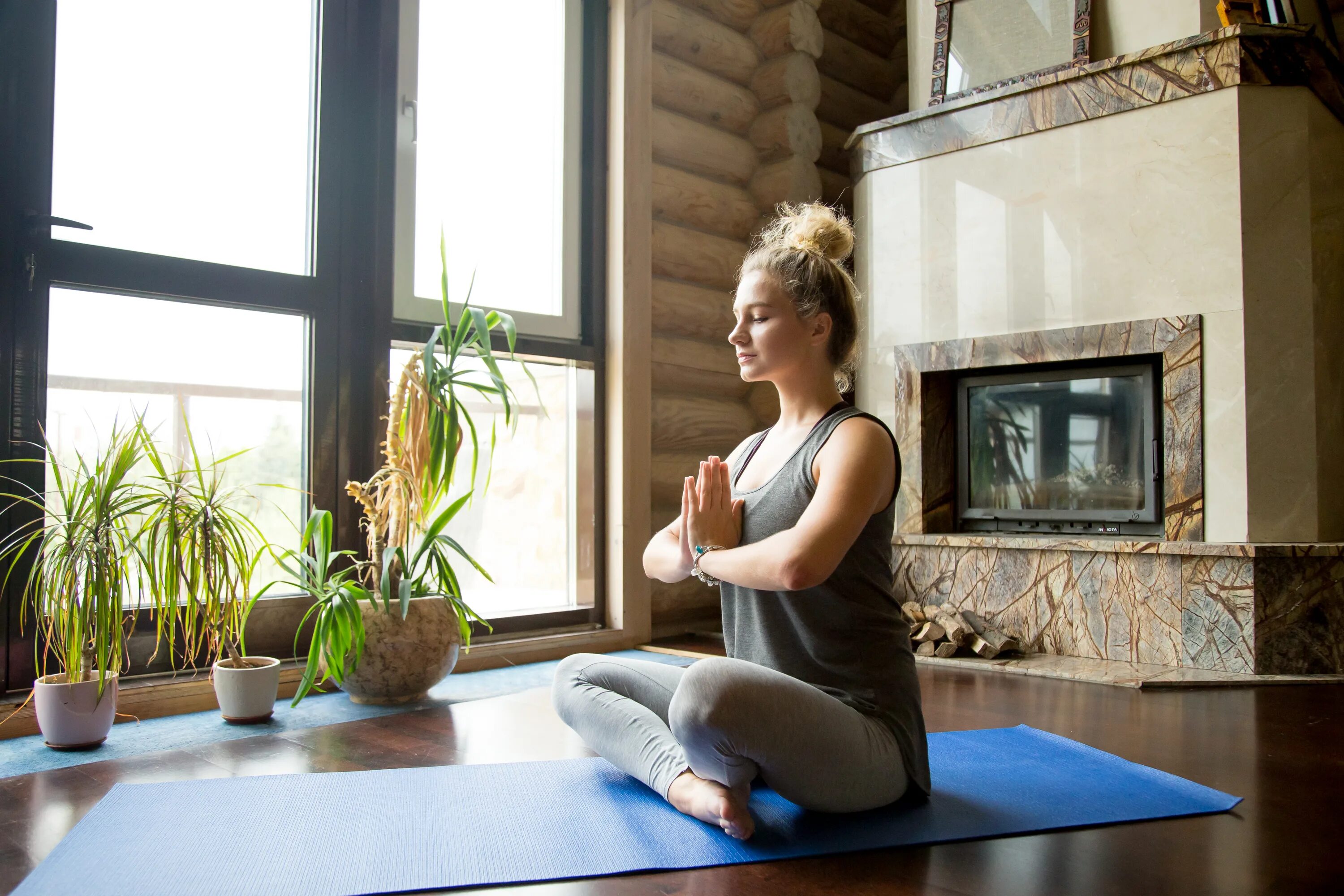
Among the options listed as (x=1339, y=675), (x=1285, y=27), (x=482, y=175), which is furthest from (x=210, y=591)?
(x=1285, y=27)

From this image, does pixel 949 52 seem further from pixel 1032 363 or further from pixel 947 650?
pixel 947 650

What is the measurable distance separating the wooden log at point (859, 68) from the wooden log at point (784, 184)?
2.39ft

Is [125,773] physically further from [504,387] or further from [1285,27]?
[1285,27]

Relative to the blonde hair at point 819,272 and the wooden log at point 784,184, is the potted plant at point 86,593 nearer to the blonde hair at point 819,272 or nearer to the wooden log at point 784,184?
the blonde hair at point 819,272

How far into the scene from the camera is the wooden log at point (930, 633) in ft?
11.9

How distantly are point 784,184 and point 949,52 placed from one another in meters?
0.84

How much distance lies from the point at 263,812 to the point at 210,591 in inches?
32.1

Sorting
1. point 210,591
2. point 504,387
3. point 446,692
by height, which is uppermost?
point 504,387

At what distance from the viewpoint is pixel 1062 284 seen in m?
3.64

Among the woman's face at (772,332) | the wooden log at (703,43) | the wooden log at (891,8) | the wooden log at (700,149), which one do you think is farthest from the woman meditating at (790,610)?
the wooden log at (891,8)

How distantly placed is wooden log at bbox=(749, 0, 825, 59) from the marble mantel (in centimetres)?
55

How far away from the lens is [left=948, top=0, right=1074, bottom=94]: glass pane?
3750 mm

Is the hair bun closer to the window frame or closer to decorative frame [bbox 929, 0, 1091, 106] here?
the window frame

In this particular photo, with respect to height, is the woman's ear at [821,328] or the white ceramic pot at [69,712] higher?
the woman's ear at [821,328]
